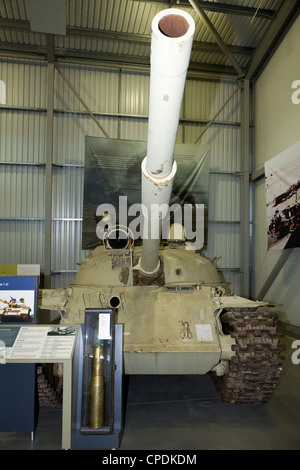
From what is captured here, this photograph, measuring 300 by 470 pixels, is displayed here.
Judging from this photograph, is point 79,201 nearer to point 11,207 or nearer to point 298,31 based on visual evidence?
point 11,207

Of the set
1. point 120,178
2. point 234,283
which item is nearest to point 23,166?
point 120,178

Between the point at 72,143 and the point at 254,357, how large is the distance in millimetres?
9642

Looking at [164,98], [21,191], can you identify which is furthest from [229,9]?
[164,98]

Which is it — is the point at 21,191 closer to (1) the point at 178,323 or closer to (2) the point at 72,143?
(2) the point at 72,143

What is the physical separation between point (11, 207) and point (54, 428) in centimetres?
880

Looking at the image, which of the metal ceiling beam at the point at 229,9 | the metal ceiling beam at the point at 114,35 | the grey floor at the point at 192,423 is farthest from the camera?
the metal ceiling beam at the point at 114,35

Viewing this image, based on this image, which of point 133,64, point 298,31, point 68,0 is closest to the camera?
point 298,31

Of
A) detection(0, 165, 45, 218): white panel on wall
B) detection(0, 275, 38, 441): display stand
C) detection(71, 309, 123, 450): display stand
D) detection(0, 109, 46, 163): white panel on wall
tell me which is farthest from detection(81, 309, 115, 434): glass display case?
detection(0, 109, 46, 163): white panel on wall

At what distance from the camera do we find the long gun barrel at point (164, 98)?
2.12 m

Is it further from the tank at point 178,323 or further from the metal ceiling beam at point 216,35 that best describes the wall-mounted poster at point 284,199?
the tank at point 178,323

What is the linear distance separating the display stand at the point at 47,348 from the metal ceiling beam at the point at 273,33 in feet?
31.3

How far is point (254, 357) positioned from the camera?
15.1ft

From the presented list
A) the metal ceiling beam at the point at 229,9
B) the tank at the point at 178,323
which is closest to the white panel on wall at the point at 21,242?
the tank at the point at 178,323

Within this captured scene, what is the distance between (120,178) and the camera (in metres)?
11.7
